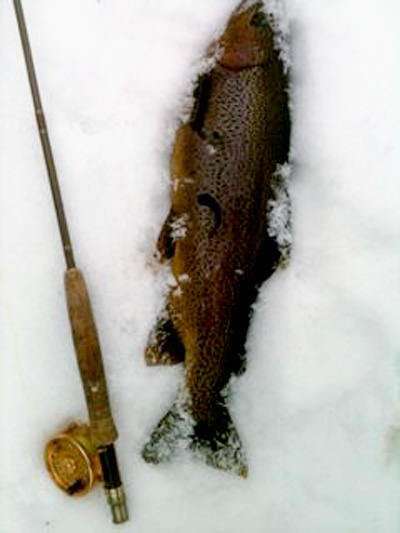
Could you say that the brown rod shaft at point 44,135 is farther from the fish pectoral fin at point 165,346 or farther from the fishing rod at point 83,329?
the fish pectoral fin at point 165,346

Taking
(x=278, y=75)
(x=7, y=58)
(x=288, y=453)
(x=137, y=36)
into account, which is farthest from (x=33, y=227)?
(x=288, y=453)

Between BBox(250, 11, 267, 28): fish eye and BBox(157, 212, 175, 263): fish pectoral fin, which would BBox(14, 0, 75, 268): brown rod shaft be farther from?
BBox(250, 11, 267, 28): fish eye

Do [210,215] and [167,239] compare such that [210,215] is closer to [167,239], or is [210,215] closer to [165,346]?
[167,239]

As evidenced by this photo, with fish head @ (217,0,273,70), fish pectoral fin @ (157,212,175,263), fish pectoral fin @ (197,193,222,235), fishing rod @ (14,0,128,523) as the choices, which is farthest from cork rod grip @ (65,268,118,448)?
fish head @ (217,0,273,70)

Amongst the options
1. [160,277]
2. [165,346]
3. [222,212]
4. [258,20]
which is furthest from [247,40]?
[165,346]

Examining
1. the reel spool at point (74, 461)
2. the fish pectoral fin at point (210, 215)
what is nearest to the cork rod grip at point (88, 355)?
the reel spool at point (74, 461)

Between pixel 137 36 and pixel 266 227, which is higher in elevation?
pixel 137 36

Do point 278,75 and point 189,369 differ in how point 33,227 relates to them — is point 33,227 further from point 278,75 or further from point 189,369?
point 278,75
